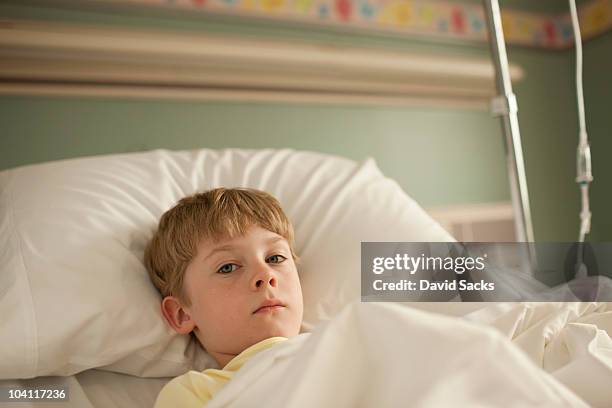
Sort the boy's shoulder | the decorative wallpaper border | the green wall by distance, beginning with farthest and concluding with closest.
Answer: the decorative wallpaper border, the green wall, the boy's shoulder

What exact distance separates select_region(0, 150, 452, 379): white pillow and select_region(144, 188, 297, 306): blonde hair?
0.03 m

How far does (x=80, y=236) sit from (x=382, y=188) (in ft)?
1.87

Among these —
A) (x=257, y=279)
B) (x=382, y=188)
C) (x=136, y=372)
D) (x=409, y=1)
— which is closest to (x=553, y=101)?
(x=409, y=1)

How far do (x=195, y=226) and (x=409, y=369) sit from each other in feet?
1.65

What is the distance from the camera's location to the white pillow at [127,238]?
0.82 m

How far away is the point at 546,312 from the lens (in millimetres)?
833

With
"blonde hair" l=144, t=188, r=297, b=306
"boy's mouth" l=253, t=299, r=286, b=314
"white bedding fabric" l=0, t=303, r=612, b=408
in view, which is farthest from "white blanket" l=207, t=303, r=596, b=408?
"blonde hair" l=144, t=188, r=297, b=306

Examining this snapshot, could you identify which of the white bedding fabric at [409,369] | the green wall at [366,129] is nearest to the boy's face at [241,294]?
the white bedding fabric at [409,369]

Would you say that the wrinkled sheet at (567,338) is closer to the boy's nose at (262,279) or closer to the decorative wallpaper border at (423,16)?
the boy's nose at (262,279)

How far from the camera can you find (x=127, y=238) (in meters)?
0.96

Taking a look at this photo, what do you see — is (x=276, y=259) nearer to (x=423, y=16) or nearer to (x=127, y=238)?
(x=127, y=238)

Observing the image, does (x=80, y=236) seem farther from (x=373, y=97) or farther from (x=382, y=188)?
(x=373, y=97)

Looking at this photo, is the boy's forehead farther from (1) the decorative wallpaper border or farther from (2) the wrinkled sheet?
(1) the decorative wallpaper border

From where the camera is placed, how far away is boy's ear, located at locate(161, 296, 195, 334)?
895mm
